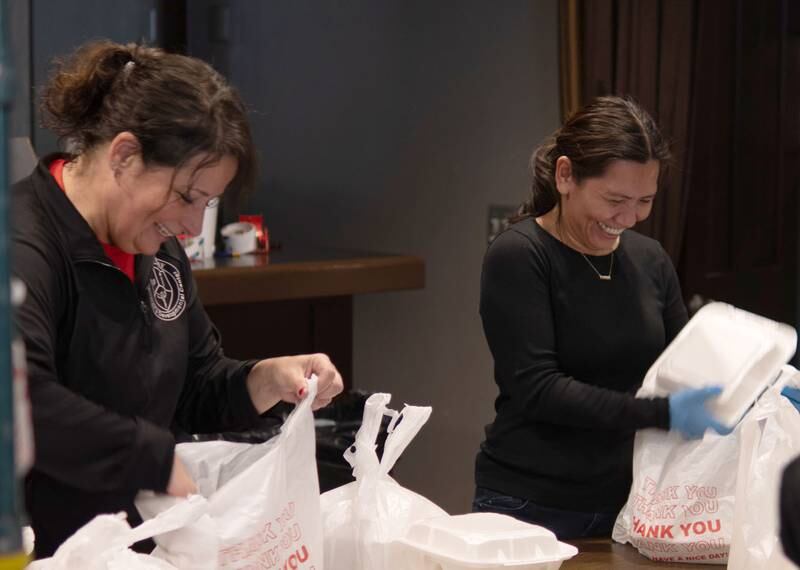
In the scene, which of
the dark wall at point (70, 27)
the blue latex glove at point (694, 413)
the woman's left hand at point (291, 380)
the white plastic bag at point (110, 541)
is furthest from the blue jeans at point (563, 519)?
the dark wall at point (70, 27)

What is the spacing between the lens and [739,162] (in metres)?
3.42

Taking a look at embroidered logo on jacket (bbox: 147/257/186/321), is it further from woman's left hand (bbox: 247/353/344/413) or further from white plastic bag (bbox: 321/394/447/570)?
white plastic bag (bbox: 321/394/447/570)

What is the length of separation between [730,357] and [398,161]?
240 centimetres

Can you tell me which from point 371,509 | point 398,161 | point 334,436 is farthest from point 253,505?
point 398,161

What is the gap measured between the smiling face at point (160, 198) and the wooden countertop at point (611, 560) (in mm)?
744

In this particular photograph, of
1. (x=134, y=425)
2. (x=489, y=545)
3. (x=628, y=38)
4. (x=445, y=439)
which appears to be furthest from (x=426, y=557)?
(x=445, y=439)

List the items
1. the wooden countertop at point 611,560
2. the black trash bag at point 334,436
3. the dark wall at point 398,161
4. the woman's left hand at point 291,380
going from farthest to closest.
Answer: the dark wall at point 398,161
the black trash bag at point 334,436
the wooden countertop at point 611,560
the woman's left hand at point 291,380

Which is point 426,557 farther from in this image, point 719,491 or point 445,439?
point 445,439

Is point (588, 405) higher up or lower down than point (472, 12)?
lower down

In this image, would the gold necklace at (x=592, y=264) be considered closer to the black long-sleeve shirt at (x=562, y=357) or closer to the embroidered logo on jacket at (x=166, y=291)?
the black long-sleeve shirt at (x=562, y=357)

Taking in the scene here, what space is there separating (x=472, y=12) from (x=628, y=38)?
2.46 feet

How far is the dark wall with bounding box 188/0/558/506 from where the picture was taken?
3.89 meters

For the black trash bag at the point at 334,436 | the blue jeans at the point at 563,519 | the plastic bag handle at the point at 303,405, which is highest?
the plastic bag handle at the point at 303,405

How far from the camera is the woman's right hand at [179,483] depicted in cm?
136
